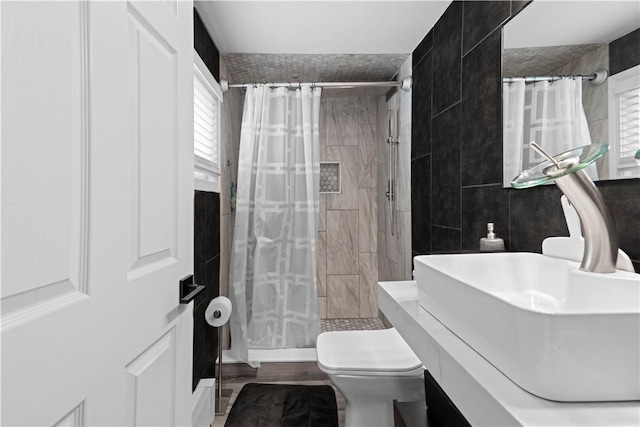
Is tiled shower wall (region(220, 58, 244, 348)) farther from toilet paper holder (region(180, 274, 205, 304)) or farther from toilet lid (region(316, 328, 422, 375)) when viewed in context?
toilet paper holder (region(180, 274, 205, 304))

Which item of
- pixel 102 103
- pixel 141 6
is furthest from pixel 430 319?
pixel 141 6

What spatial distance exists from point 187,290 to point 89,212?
0.49 metres

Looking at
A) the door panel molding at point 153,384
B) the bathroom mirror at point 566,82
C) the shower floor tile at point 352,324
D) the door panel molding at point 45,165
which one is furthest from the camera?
the shower floor tile at point 352,324

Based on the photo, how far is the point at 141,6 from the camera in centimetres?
75

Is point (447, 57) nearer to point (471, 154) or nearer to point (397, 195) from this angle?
point (471, 154)

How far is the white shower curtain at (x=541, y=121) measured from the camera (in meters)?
1.11

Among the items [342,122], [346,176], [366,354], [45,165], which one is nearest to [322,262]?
[346,176]

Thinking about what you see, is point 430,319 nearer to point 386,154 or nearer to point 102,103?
point 102,103

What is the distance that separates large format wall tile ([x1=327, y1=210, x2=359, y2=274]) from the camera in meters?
3.64

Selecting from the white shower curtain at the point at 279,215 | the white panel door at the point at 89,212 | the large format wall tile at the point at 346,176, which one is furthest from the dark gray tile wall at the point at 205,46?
the large format wall tile at the point at 346,176

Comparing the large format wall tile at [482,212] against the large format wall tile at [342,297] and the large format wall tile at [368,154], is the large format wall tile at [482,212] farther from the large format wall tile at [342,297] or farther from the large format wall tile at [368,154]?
the large format wall tile at [342,297]

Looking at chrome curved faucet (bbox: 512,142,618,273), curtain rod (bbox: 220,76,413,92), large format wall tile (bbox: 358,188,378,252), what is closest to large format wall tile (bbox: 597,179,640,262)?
chrome curved faucet (bbox: 512,142,618,273)

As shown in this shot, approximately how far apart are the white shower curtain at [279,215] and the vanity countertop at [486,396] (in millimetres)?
1847

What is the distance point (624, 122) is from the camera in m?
0.96
